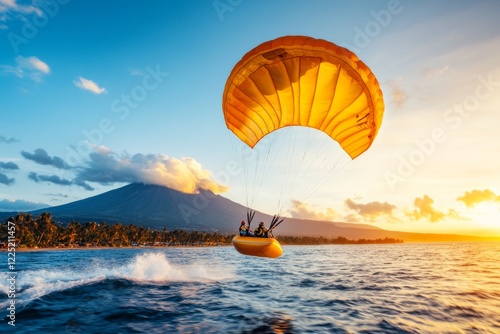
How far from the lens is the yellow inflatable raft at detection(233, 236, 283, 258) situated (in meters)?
14.2

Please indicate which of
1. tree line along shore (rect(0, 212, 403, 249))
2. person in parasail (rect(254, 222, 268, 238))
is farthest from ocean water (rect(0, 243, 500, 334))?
tree line along shore (rect(0, 212, 403, 249))

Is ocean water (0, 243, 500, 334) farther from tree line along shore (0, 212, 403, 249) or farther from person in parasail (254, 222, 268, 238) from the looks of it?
tree line along shore (0, 212, 403, 249)

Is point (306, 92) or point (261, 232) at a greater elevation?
point (306, 92)

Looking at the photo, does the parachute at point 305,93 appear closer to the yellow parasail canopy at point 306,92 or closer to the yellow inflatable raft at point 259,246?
the yellow parasail canopy at point 306,92

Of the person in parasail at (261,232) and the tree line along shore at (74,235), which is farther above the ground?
the person in parasail at (261,232)

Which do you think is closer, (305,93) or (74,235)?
(305,93)

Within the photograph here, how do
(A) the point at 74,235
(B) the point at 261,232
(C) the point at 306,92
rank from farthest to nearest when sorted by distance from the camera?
(A) the point at 74,235
(B) the point at 261,232
(C) the point at 306,92

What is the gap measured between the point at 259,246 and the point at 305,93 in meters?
7.48

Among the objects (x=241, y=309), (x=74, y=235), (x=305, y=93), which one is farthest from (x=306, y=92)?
(x=74, y=235)

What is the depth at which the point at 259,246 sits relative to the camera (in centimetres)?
1427

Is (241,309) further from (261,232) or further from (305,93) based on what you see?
(305,93)

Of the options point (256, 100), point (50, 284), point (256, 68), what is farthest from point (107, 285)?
point (256, 68)

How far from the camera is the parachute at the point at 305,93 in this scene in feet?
39.1

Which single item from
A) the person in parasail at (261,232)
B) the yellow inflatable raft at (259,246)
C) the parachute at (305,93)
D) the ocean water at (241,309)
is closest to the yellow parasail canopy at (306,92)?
the parachute at (305,93)
